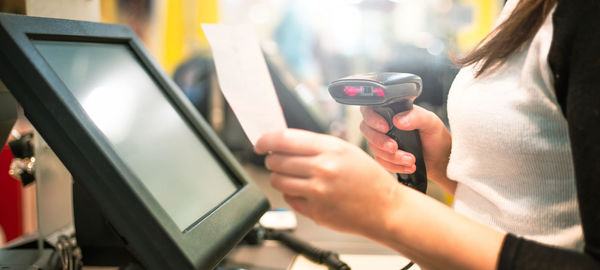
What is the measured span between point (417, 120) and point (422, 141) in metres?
0.06

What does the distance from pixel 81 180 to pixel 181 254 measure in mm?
136

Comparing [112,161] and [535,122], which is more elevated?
[112,161]

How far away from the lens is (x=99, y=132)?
489 mm

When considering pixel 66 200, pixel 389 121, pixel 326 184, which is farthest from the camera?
pixel 66 200

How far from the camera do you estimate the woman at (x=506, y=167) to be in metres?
0.41

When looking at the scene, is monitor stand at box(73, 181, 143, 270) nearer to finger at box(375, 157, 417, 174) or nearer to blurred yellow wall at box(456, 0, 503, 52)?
finger at box(375, 157, 417, 174)

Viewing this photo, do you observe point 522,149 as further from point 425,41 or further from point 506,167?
point 425,41

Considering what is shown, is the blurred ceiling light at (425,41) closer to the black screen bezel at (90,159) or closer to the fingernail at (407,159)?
the fingernail at (407,159)

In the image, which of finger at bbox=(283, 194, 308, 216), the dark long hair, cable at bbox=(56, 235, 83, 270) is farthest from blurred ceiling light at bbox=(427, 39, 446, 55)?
cable at bbox=(56, 235, 83, 270)

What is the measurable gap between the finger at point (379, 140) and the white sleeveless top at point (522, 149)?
14 centimetres

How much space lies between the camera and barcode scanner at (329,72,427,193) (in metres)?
0.58

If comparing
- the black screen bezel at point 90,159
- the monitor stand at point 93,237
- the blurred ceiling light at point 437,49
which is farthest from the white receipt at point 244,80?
the blurred ceiling light at point 437,49

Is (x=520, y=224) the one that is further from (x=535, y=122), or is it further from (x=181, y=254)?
(x=181, y=254)

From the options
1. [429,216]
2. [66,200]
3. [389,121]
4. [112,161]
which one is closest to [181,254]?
[112,161]
